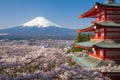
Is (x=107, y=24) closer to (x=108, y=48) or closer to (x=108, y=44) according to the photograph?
(x=108, y=44)

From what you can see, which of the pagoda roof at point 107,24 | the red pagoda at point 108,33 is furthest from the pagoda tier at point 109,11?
the pagoda roof at point 107,24

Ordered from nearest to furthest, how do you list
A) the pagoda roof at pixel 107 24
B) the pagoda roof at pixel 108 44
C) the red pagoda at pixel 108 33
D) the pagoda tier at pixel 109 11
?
1. the pagoda roof at pixel 108 44
2. the red pagoda at pixel 108 33
3. the pagoda roof at pixel 107 24
4. the pagoda tier at pixel 109 11

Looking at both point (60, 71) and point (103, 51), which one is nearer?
point (60, 71)

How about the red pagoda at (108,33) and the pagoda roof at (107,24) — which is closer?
the red pagoda at (108,33)

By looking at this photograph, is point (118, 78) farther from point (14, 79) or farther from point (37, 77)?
point (14, 79)

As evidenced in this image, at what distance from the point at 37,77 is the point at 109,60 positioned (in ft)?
39.2

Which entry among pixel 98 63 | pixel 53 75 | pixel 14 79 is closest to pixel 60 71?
pixel 53 75

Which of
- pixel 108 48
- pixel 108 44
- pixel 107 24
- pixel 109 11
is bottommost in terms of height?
pixel 108 48

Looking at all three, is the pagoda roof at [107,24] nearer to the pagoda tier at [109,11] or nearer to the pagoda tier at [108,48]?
the pagoda tier at [109,11]

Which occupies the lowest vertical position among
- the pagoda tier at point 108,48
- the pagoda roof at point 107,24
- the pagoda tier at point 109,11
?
the pagoda tier at point 108,48

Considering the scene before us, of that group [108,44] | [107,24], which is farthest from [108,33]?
[108,44]

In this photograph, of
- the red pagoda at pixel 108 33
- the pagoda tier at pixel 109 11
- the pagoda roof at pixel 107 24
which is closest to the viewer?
the red pagoda at pixel 108 33

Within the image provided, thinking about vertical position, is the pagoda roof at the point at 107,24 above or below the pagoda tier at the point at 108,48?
above

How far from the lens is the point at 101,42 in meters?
27.9
